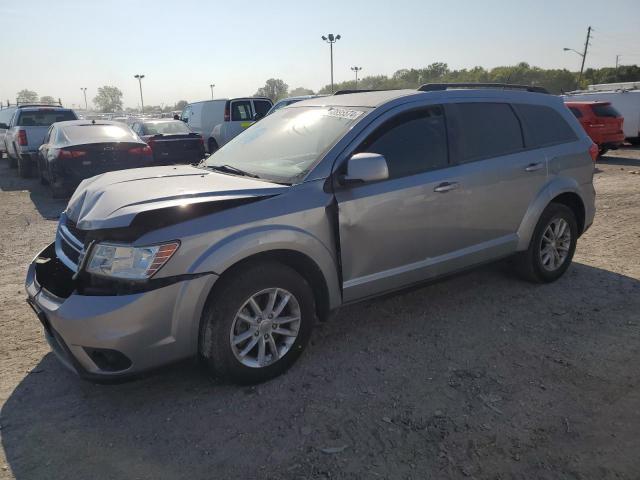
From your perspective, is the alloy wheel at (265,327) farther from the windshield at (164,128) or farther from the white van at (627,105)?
the white van at (627,105)

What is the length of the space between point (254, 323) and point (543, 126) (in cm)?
333

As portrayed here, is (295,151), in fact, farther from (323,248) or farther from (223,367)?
(223,367)

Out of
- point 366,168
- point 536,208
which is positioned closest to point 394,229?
point 366,168

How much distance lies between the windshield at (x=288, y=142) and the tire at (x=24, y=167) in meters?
10.9

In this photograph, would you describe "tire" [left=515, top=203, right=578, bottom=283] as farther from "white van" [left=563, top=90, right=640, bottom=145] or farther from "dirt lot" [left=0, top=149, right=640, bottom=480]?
"white van" [left=563, top=90, right=640, bottom=145]

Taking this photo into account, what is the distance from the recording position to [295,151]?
3.68 metres

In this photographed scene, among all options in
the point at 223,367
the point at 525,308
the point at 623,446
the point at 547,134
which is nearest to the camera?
the point at 623,446

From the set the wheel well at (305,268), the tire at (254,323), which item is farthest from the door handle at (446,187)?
the tire at (254,323)

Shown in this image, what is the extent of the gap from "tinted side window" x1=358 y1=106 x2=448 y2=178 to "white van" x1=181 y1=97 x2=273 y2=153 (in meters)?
12.2

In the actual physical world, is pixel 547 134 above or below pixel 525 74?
below

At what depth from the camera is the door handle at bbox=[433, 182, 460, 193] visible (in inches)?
149

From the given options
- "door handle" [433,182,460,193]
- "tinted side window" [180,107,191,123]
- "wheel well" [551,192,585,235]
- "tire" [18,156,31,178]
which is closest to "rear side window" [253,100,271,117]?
"tinted side window" [180,107,191,123]

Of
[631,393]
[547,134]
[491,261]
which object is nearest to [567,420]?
[631,393]

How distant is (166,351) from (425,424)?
151 centimetres
